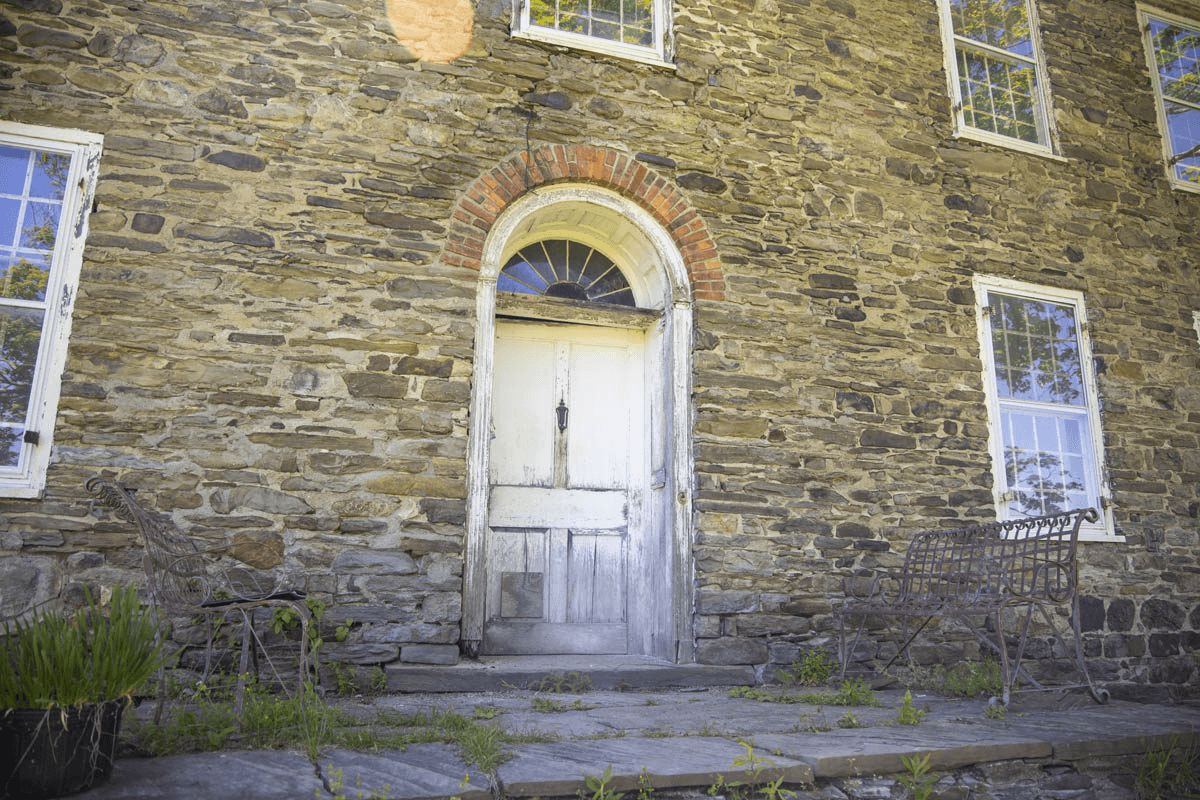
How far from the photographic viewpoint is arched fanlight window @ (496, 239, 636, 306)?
578cm

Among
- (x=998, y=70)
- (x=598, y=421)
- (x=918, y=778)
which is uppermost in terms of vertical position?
(x=998, y=70)

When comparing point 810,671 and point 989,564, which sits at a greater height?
point 989,564

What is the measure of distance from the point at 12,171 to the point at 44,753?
3463 millimetres

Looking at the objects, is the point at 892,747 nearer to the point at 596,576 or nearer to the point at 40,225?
the point at 596,576

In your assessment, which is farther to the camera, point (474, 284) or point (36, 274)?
point (474, 284)

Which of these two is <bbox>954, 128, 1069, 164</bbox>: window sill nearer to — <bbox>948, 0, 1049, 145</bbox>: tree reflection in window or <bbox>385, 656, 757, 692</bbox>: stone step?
<bbox>948, 0, 1049, 145</bbox>: tree reflection in window

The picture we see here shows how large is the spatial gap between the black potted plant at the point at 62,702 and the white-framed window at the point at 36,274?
6.37 feet

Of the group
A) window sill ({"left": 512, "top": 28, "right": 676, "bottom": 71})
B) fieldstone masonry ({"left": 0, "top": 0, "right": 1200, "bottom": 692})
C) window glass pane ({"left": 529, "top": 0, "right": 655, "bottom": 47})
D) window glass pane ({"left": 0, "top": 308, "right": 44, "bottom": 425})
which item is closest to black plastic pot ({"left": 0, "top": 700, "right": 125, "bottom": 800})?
fieldstone masonry ({"left": 0, "top": 0, "right": 1200, "bottom": 692})

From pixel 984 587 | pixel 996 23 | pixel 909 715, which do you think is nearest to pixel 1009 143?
pixel 996 23

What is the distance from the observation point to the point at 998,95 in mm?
7137

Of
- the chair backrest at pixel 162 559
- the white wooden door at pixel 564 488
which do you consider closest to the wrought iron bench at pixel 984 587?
the white wooden door at pixel 564 488

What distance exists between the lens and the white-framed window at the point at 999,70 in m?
6.97

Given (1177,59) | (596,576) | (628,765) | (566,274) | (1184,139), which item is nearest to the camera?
(628,765)

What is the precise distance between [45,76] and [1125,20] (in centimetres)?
862
